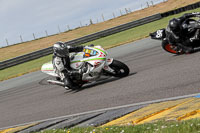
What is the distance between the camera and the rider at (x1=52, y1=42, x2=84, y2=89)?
10.4m

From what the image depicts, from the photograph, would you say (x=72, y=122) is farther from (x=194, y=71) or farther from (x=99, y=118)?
(x=194, y=71)

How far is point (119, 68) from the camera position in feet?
33.9

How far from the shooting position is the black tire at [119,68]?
10180 mm

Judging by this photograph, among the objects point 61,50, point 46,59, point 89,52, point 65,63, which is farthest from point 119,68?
point 46,59

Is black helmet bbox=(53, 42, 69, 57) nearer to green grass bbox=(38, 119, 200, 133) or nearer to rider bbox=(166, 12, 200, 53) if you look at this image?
rider bbox=(166, 12, 200, 53)

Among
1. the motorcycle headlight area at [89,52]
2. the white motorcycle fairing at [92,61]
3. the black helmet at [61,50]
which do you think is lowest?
the white motorcycle fairing at [92,61]

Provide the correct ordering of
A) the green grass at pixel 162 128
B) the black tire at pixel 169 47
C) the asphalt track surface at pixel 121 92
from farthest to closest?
the black tire at pixel 169 47, the asphalt track surface at pixel 121 92, the green grass at pixel 162 128

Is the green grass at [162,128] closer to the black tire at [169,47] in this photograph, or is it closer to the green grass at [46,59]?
the black tire at [169,47]

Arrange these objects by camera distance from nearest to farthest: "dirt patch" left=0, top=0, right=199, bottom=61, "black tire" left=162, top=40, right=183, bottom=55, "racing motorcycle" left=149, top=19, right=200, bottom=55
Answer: "racing motorcycle" left=149, top=19, right=200, bottom=55 → "black tire" left=162, top=40, right=183, bottom=55 → "dirt patch" left=0, top=0, right=199, bottom=61

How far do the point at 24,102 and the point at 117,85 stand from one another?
336 centimetres

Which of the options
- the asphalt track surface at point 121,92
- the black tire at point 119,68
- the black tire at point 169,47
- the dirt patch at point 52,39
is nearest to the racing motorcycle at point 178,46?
the black tire at point 169,47

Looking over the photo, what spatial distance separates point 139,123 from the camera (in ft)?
17.0

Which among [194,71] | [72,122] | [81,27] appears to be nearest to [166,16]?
[81,27]

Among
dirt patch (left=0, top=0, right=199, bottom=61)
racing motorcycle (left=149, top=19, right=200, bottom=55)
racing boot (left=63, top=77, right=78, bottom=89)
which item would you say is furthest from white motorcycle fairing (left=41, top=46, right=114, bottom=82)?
dirt patch (left=0, top=0, right=199, bottom=61)
